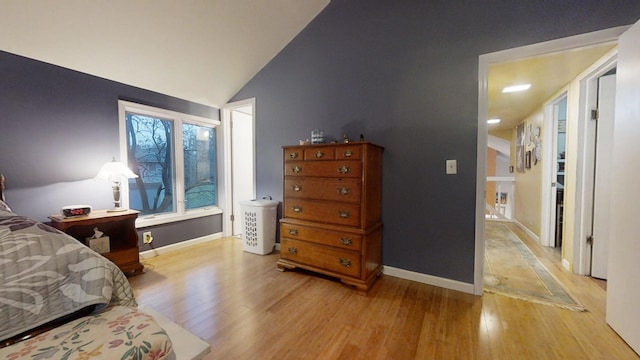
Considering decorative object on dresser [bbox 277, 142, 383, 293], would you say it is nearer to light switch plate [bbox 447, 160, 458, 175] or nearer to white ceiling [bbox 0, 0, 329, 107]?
light switch plate [bbox 447, 160, 458, 175]

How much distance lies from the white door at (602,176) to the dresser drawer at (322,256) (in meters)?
2.22

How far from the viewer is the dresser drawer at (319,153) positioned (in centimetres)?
226

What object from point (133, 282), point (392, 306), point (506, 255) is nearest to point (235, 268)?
point (133, 282)

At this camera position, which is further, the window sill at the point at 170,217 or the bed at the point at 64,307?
the window sill at the point at 170,217

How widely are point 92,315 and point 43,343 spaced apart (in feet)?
0.50

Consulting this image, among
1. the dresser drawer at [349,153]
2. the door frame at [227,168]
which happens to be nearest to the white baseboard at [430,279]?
the dresser drawer at [349,153]

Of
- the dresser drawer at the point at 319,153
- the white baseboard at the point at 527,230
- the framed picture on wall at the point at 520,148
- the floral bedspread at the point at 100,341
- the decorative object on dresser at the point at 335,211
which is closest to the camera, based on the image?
the floral bedspread at the point at 100,341

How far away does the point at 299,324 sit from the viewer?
1.68 metres

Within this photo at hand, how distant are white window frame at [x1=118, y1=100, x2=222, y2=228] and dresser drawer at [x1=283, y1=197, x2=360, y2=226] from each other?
1.55m

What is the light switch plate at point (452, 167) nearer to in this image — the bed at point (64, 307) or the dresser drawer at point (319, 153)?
the dresser drawer at point (319, 153)

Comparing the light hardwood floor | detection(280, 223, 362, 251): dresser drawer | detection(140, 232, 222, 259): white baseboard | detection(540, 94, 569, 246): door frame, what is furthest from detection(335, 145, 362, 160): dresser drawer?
detection(540, 94, 569, 246): door frame

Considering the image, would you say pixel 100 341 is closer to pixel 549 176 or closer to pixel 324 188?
pixel 324 188

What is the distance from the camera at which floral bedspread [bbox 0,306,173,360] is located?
70cm

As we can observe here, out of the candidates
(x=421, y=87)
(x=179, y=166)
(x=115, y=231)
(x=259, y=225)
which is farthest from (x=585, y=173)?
(x=115, y=231)
